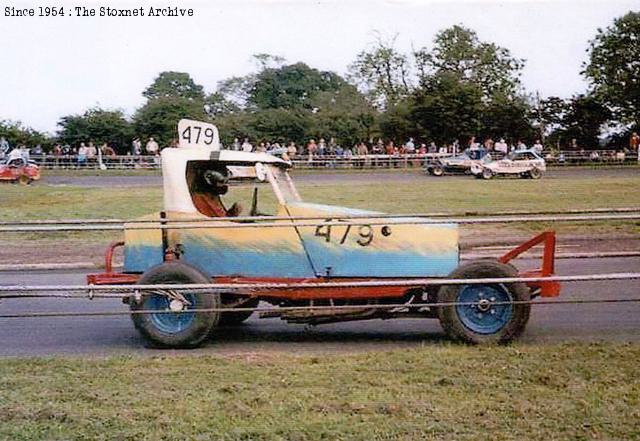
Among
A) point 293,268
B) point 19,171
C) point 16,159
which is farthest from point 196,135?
point 19,171

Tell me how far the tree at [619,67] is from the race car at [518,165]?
435 cm

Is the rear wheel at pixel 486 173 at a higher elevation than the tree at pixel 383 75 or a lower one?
lower

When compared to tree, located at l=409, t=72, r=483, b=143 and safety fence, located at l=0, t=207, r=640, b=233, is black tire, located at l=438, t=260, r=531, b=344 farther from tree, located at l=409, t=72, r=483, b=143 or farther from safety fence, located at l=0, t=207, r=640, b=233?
tree, located at l=409, t=72, r=483, b=143

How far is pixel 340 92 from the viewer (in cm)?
1040

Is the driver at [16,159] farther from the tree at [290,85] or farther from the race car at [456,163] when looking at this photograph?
the race car at [456,163]

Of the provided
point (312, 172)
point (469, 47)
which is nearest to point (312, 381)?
point (469, 47)

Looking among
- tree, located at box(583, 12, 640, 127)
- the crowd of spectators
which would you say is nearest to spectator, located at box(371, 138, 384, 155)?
the crowd of spectators

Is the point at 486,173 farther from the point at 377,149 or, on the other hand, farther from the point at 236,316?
the point at 236,316

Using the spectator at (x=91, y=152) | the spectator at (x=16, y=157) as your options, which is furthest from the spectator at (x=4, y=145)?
the spectator at (x=91, y=152)

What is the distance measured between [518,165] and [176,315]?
9504 millimetres

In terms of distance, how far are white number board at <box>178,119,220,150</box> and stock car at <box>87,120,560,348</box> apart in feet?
0.43

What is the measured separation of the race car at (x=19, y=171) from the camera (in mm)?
11688

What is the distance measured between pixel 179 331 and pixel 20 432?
2.78 m

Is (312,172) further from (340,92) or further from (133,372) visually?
(133,372)
